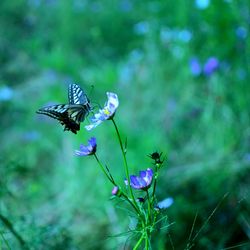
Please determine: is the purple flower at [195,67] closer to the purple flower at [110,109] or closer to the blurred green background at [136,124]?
the blurred green background at [136,124]

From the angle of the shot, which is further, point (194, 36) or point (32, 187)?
point (194, 36)

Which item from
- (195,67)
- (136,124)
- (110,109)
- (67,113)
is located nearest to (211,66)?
(195,67)

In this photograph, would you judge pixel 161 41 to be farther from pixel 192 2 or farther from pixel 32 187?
pixel 32 187

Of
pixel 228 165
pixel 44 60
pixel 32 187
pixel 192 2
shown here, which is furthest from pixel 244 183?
pixel 44 60

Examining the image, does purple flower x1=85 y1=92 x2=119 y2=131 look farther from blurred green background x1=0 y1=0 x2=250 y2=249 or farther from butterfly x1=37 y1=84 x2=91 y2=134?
blurred green background x1=0 y1=0 x2=250 y2=249

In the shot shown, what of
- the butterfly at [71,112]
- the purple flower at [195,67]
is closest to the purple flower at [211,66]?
the purple flower at [195,67]

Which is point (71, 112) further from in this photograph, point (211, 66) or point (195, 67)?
point (195, 67)
